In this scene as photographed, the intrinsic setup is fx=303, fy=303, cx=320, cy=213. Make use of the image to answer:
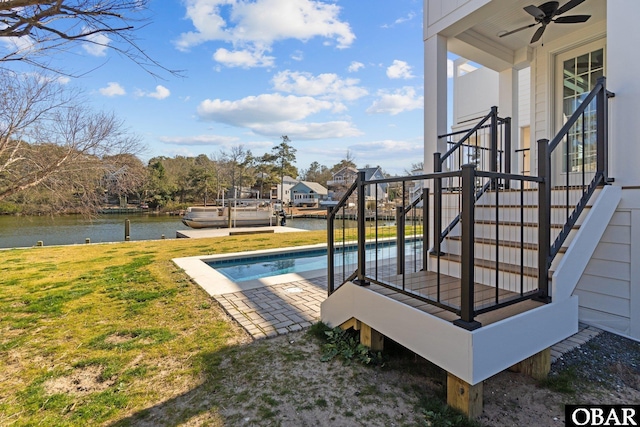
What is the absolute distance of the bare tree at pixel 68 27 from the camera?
7.02 ft

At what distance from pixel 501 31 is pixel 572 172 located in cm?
240

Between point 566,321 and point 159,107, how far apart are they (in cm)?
899

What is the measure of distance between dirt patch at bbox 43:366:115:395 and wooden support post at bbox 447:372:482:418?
2.43 meters

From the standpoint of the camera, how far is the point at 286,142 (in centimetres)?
3938

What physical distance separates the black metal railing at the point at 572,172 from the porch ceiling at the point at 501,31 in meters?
1.42

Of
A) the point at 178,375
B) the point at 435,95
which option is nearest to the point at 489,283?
the point at 178,375

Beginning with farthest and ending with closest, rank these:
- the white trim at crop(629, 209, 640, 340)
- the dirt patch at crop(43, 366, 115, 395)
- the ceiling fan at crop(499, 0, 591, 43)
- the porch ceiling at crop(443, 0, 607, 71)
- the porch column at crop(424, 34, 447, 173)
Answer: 1. the porch column at crop(424, 34, 447, 173)
2. the porch ceiling at crop(443, 0, 607, 71)
3. the ceiling fan at crop(499, 0, 591, 43)
4. the white trim at crop(629, 209, 640, 340)
5. the dirt patch at crop(43, 366, 115, 395)

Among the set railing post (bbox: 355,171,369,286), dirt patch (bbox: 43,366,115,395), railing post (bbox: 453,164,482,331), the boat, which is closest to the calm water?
the boat

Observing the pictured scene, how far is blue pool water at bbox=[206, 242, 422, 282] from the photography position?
6.52 m

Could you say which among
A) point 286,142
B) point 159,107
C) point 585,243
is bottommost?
point 585,243

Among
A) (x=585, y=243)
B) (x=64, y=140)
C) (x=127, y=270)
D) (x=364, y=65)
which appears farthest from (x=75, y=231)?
(x=585, y=243)

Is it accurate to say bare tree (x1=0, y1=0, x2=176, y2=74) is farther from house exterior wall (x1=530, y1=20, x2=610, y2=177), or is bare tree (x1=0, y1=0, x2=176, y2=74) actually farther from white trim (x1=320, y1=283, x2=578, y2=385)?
house exterior wall (x1=530, y1=20, x2=610, y2=177)

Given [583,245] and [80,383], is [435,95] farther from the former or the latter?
[80,383]

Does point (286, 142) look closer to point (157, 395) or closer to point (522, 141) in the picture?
point (522, 141)
